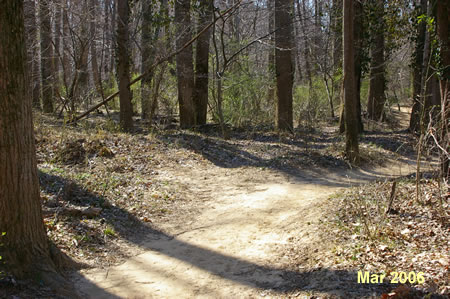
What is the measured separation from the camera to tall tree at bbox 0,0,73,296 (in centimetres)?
408

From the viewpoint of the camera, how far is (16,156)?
165 inches

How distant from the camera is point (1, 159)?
13.5 feet

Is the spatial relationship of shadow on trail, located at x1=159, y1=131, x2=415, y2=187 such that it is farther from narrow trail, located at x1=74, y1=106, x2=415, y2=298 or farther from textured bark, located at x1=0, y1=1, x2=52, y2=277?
textured bark, located at x1=0, y1=1, x2=52, y2=277

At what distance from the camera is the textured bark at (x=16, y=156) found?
4078 mm

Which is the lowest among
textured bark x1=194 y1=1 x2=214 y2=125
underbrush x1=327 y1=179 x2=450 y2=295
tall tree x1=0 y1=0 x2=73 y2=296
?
underbrush x1=327 y1=179 x2=450 y2=295

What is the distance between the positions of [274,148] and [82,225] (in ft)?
23.3

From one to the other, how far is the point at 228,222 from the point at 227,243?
2.83 ft

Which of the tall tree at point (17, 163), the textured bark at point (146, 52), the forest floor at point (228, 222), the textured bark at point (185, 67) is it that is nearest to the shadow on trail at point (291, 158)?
the forest floor at point (228, 222)

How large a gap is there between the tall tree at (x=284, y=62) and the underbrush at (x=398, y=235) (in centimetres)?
798

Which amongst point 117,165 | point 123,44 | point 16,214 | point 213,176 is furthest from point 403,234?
point 123,44

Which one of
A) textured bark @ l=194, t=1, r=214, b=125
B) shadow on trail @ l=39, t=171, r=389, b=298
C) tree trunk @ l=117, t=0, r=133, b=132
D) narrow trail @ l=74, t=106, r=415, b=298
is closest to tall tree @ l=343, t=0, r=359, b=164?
narrow trail @ l=74, t=106, r=415, b=298

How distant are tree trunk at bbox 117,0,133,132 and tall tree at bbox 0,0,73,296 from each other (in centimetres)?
916

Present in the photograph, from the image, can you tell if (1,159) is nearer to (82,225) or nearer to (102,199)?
(82,225)

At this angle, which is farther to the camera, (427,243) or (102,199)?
(102,199)
